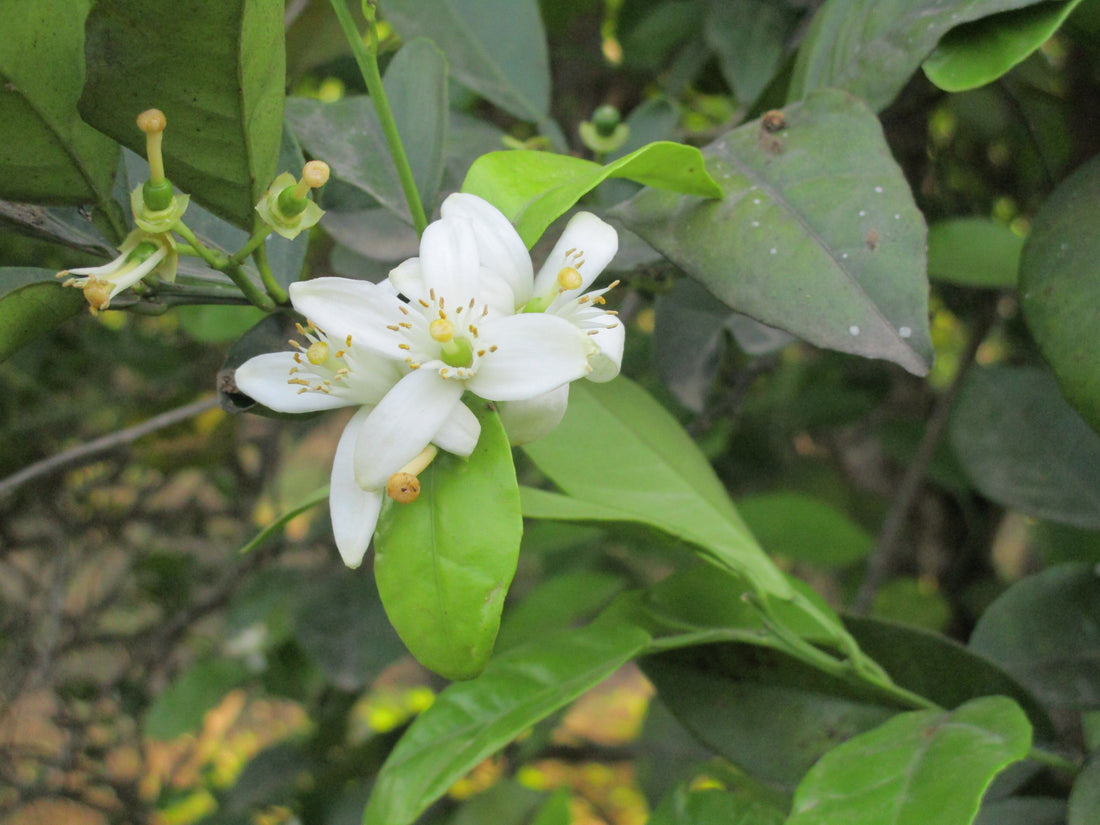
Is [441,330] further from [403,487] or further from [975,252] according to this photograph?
[975,252]

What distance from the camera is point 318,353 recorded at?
0.40 metres

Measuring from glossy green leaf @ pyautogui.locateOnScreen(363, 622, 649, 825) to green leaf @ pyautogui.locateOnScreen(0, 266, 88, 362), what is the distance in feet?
1.01

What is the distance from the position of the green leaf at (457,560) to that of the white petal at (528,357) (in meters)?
0.02

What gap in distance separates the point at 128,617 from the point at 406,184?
1807mm

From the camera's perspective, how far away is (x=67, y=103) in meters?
0.43

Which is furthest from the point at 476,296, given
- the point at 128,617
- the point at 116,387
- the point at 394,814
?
the point at 128,617

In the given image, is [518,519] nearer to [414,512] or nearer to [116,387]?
[414,512]

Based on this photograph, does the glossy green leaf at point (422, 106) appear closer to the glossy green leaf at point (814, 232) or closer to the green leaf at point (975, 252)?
the glossy green leaf at point (814, 232)

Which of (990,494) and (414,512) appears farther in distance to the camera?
(990,494)

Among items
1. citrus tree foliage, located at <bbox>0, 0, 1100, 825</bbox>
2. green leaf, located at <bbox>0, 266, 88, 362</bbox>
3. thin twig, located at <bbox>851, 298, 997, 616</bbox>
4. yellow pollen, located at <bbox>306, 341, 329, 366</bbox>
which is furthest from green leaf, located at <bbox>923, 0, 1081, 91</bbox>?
thin twig, located at <bbox>851, 298, 997, 616</bbox>

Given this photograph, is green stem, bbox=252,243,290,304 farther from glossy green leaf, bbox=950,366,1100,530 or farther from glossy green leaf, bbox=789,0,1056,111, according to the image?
glossy green leaf, bbox=950,366,1100,530

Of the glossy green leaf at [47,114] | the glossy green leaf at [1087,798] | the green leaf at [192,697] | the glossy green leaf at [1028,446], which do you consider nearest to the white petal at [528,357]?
the glossy green leaf at [47,114]

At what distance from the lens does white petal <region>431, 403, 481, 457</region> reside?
15.2 inches

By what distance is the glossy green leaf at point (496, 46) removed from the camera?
0.78 metres
